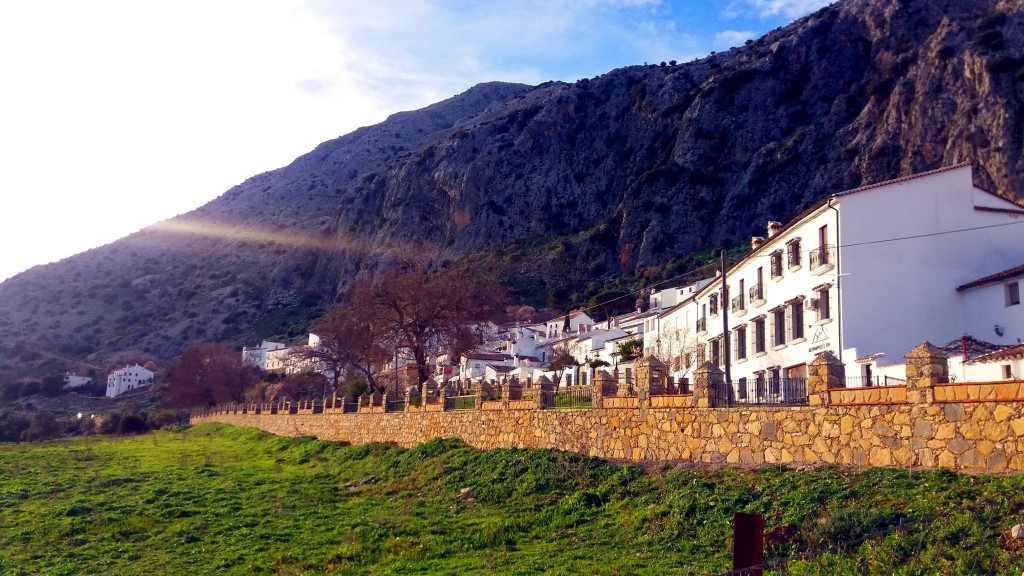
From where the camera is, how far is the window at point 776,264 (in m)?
33.6

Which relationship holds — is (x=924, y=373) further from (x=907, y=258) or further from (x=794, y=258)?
(x=794, y=258)

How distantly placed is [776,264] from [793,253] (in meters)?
1.86

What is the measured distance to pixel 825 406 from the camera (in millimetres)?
15125

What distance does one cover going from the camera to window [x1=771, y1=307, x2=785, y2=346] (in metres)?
33.2

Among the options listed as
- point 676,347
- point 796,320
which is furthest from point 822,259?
point 676,347

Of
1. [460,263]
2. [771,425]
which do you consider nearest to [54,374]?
[460,263]

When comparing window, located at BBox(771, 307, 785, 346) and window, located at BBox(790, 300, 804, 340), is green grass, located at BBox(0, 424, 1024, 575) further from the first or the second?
window, located at BBox(771, 307, 785, 346)

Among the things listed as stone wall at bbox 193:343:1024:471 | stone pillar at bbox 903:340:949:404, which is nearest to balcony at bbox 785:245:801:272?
stone wall at bbox 193:343:1024:471

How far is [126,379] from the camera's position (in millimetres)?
106312

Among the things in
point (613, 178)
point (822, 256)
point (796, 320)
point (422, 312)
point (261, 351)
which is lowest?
point (796, 320)

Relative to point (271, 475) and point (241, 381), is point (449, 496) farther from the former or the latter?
point (241, 381)

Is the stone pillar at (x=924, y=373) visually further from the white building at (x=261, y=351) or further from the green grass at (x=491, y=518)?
the white building at (x=261, y=351)

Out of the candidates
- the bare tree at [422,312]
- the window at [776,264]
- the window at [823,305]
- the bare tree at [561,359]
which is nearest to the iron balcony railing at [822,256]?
the window at [823,305]

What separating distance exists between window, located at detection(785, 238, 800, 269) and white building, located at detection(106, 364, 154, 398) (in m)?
92.6
